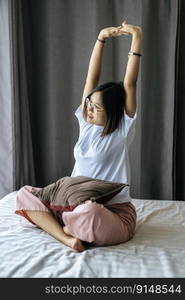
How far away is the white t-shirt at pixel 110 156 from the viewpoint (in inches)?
59.9

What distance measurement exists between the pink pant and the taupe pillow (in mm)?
34

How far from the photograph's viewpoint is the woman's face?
155cm

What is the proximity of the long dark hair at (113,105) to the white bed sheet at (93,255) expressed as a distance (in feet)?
1.64

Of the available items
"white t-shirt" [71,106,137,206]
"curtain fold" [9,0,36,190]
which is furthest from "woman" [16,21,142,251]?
"curtain fold" [9,0,36,190]

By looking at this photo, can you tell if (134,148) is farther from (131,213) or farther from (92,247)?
(92,247)

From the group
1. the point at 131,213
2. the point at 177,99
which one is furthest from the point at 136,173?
the point at 131,213

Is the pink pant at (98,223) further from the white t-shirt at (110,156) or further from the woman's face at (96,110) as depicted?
the woman's face at (96,110)

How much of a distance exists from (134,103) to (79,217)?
56 centimetres

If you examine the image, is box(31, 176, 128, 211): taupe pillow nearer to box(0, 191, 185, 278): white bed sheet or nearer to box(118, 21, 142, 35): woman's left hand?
box(0, 191, 185, 278): white bed sheet

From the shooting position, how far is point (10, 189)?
2.21 m

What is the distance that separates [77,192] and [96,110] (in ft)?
1.28

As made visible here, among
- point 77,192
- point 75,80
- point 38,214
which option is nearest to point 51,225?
point 38,214

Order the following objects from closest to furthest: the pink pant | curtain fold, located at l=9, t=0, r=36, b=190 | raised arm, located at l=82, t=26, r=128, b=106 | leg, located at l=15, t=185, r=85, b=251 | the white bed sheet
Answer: the white bed sheet < the pink pant < leg, located at l=15, t=185, r=85, b=251 < raised arm, located at l=82, t=26, r=128, b=106 < curtain fold, located at l=9, t=0, r=36, b=190

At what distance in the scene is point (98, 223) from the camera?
131 cm
